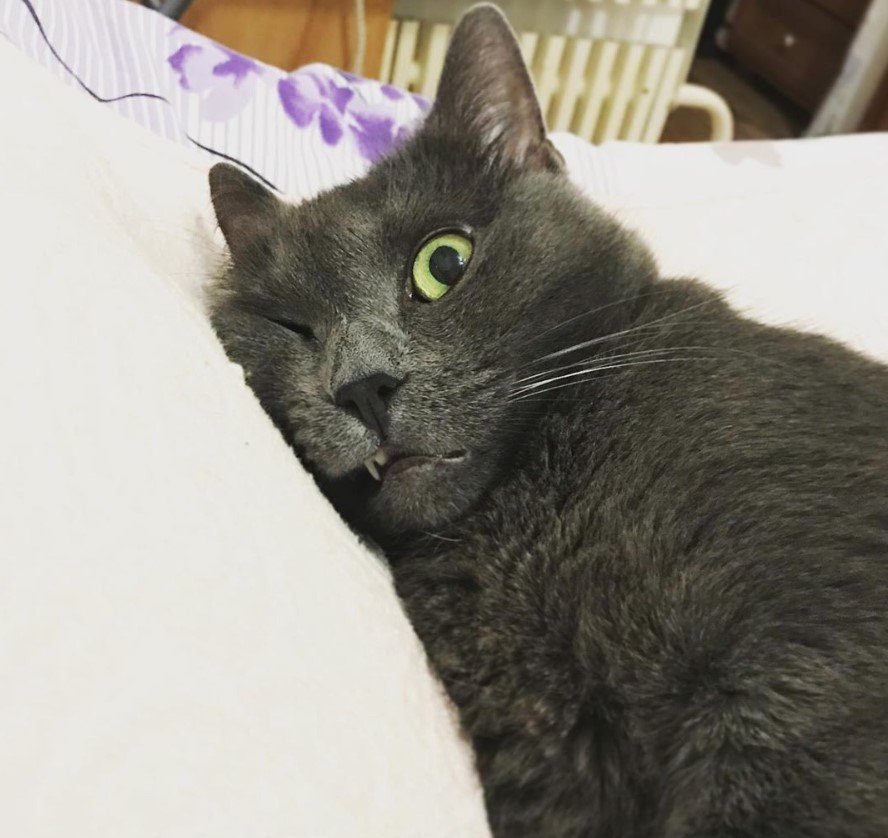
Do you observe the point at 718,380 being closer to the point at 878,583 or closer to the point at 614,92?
the point at 878,583

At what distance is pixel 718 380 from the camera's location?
0.79 metres

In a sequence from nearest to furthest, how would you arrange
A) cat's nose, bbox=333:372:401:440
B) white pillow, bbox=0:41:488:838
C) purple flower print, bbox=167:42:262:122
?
white pillow, bbox=0:41:488:838 → cat's nose, bbox=333:372:401:440 → purple flower print, bbox=167:42:262:122

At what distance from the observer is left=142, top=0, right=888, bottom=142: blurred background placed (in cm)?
200

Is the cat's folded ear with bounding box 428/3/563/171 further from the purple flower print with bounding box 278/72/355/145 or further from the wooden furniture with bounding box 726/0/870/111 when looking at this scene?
the wooden furniture with bounding box 726/0/870/111

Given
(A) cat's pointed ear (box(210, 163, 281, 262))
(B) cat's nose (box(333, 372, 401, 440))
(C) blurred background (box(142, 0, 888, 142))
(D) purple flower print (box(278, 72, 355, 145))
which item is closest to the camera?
(B) cat's nose (box(333, 372, 401, 440))

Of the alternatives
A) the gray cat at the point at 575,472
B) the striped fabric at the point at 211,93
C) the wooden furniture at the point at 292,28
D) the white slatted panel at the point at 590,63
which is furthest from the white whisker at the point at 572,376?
the white slatted panel at the point at 590,63

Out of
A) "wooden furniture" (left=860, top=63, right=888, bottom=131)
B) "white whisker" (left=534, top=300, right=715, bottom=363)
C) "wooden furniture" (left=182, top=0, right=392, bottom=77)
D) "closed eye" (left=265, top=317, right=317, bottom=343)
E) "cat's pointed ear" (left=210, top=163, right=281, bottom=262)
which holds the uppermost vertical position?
"white whisker" (left=534, top=300, right=715, bottom=363)

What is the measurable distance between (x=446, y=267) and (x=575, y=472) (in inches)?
10.2

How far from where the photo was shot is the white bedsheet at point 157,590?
0.48m

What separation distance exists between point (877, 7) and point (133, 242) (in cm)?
337

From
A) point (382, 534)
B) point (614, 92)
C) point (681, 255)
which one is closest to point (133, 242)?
point (382, 534)

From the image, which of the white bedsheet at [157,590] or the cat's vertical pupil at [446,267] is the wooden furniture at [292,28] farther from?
the cat's vertical pupil at [446,267]

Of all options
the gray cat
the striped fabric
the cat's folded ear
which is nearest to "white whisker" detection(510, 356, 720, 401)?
the gray cat

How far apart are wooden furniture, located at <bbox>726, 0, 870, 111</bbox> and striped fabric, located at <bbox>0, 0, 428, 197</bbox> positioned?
9.54 ft
